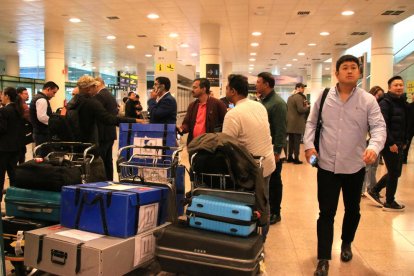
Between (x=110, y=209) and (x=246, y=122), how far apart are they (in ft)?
3.81

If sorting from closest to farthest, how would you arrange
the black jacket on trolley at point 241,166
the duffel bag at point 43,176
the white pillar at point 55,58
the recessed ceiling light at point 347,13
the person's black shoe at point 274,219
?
the black jacket on trolley at point 241,166, the duffel bag at point 43,176, the person's black shoe at point 274,219, the recessed ceiling light at point 347,13, the white pillar at point 55,58

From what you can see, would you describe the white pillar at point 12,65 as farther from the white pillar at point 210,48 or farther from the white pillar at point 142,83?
the white pillar at point 210,48

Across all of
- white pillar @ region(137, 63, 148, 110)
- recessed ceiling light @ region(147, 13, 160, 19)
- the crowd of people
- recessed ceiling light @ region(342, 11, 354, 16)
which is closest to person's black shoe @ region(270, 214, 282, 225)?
the crowd of people

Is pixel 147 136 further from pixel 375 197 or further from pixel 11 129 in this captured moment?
pixel 375 197

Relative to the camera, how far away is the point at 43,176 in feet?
9.68

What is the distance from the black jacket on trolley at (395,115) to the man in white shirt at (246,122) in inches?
90.6

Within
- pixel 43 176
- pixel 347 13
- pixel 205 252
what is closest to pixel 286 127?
pixel 205 252

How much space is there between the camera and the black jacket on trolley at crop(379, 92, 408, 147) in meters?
4.68

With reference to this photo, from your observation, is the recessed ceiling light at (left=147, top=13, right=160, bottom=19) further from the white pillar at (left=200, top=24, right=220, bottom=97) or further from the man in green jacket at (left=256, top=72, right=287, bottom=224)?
the man in green jacket at (left=256, top=72, right=287, bottom=224)

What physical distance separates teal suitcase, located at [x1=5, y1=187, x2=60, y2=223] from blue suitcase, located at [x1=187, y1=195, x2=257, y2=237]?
107 cm

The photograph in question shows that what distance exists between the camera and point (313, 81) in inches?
885

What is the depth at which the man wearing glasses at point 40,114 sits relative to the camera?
5270 millimetres

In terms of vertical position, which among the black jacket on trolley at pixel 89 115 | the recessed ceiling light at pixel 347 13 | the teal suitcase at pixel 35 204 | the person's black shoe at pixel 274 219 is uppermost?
the recessed ceiling light at pixel 347 13

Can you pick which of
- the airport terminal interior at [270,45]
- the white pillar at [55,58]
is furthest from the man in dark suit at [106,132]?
the white pillar at [55,58]
